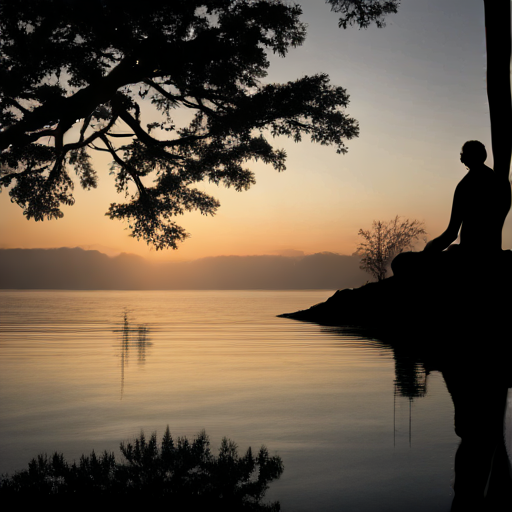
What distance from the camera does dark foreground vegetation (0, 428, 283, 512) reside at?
2.81 metres

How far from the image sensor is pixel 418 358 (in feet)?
30.0

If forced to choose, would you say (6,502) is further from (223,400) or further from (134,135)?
(134,135)

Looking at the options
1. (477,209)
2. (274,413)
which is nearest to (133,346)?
(274,413)

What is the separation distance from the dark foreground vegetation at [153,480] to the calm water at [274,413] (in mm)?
150

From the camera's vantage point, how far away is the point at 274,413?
4.89 meters

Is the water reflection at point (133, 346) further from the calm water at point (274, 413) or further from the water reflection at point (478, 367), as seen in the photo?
the water reflection at point (478, 367)

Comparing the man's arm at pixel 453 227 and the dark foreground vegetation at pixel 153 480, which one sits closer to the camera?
the dark foreground vegetation at pixel 153 480

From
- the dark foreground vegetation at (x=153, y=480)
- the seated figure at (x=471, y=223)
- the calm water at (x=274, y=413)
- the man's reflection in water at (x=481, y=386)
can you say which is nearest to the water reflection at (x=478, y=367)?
the man's reflection in water at (x=481, y=386)

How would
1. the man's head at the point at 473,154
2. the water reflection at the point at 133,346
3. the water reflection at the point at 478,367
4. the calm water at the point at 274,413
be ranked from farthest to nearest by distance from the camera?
the water reflection at the point at 133,346 < the man's head at the point at 473,154 < the water reflection at the point at 478,367 < the calm water at the point at 274,413

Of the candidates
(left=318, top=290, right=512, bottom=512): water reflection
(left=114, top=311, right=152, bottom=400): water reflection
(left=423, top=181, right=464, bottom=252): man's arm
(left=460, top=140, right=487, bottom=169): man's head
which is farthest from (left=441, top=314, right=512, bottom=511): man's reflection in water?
(left=114, top=311, right=152, bottom=400): water reflection

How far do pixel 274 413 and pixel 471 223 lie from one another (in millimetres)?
2294

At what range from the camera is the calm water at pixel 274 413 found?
306 cm

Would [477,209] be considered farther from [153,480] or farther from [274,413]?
[153,480]

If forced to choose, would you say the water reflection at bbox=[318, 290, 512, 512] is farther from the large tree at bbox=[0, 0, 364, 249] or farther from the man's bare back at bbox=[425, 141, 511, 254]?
the large tree at bbox=[0, 0, 364, 249]
